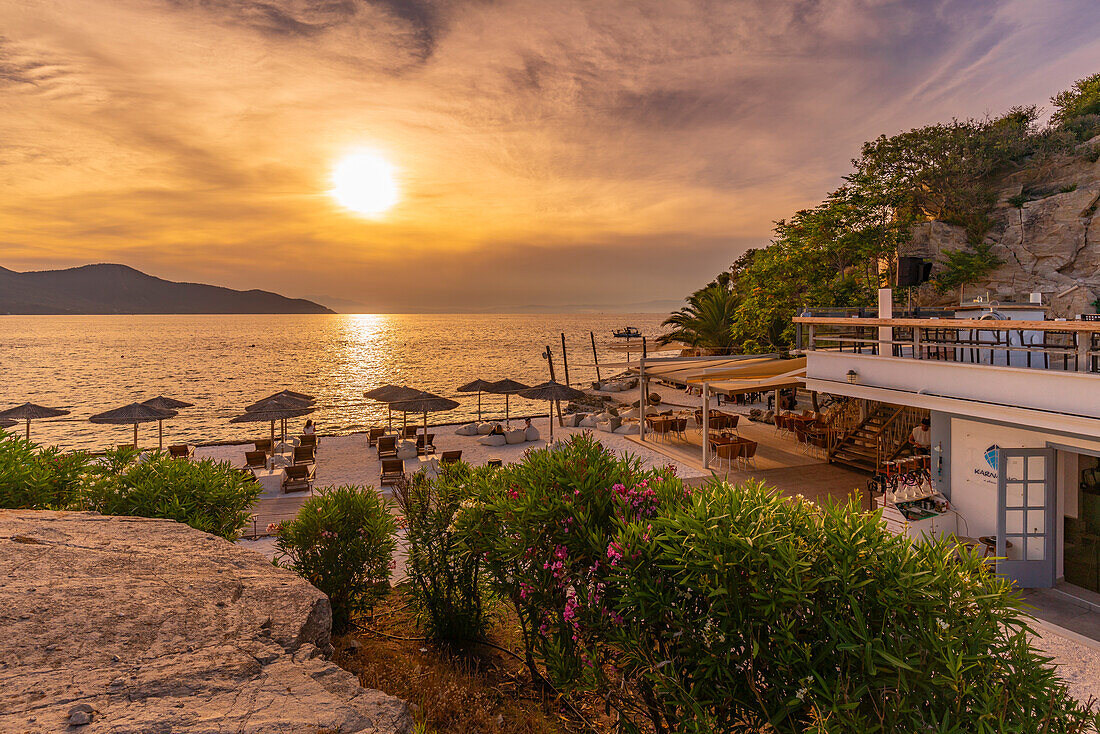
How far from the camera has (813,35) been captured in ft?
58.1

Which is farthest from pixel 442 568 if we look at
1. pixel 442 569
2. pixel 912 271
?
pixel 912 271

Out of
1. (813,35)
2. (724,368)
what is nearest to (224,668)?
(724,368)

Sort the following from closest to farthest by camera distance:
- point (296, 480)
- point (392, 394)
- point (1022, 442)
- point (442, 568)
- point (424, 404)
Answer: point (442, 568), point (1022, 442), point (296, 480), point (424, 404), point (392, 394)

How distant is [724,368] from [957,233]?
24929 mm

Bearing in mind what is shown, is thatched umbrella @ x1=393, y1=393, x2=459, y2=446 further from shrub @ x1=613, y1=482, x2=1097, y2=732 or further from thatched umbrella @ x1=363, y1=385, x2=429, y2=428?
shrub @ x1=613, y1=482, x2=1097, y2=732

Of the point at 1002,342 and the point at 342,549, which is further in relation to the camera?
the point at 1002,342

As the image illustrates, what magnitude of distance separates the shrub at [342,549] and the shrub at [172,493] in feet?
2.44

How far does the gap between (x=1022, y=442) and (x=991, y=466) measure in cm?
61

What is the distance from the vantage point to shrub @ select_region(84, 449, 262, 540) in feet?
19.1

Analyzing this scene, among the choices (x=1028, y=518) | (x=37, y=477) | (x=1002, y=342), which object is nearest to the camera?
(x=37, y=477)

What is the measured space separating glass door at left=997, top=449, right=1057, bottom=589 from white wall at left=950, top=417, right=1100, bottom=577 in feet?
0.89

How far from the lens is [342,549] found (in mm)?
5941

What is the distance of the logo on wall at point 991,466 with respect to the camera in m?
8.06

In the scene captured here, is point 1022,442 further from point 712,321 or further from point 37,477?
point 712,321
